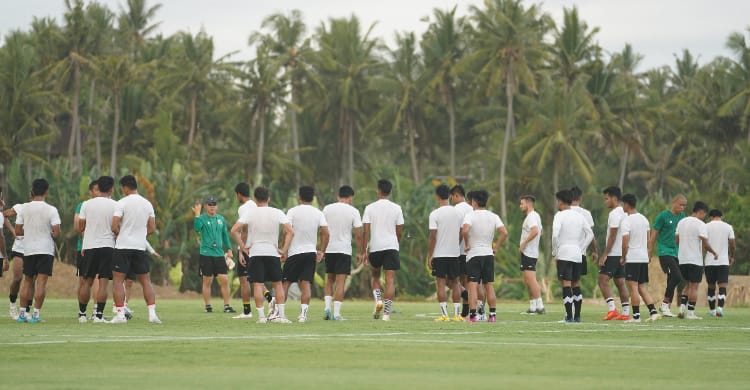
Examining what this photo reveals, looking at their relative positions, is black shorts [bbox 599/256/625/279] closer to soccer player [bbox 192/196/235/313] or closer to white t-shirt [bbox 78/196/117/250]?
soccer player [bbox 192/196/235/313]

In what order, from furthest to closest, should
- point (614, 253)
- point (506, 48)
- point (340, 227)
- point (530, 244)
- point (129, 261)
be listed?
1. point (506, 48)
2. point (530, 244)
3. point (614, 253)
4. point (340, 227)
5. point (129, 261)

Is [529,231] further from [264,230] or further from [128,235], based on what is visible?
[128,235]

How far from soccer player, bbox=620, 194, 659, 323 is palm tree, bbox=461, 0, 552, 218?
54.1 metres

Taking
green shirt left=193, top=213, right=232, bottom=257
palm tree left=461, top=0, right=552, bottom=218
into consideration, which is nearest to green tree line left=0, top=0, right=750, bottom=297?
palm tree left=461, top=0, right=552, bottom=218

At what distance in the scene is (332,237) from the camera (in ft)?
66.8

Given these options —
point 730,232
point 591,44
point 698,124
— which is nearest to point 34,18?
point 591,44

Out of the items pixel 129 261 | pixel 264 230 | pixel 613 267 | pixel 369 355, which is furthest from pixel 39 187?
pixel 613 267

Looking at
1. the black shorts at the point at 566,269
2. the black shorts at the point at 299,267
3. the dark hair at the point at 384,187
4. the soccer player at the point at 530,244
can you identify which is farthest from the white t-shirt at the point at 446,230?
the soccer player at the point at 530,244

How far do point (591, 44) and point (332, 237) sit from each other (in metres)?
61.6

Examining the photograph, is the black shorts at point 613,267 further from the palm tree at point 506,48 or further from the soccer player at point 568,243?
the palm tree at point 506,48

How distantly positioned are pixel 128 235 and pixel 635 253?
8204 millimetres

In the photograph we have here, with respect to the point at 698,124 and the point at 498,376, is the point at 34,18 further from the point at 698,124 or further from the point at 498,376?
the point at 498,376

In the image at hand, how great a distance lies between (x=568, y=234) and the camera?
19.8 metres

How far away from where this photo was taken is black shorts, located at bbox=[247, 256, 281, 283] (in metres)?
19.1
